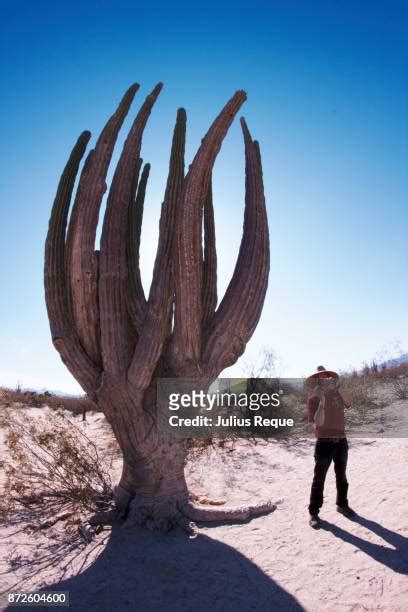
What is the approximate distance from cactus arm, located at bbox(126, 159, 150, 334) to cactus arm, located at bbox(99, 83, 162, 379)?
7 centimetres

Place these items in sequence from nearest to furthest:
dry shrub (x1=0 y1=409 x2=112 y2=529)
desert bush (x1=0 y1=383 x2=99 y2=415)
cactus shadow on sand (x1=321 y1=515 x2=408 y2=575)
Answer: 1. cactus shadow on sand (x1=321 y1=515 x2=408 y2=575)
2. dry shrub (x1=0 y1=409 x2=112 y2=529)
3. desert bush (x1=0 y1=383 x2=99 y2=415)

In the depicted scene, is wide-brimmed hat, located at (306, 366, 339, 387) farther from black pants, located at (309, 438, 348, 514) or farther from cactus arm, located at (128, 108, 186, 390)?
cactus arm, located at (128, 108, 186, 390)

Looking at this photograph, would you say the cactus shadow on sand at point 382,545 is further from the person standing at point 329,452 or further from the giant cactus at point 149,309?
the giant cactus at point 149,309

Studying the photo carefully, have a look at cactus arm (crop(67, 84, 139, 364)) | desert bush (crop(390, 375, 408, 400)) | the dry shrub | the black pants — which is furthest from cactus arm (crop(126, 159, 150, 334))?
desert bush (crop(390, 375, 408, 400))

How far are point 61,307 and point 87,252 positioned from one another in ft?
2.14

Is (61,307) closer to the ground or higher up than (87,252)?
closer to the ground

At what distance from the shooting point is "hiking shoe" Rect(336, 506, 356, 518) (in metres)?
4.12

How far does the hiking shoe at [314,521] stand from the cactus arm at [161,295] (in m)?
2.06

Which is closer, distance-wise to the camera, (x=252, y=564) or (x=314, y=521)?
(x=252, y=564)

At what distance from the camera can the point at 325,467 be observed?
4.10m

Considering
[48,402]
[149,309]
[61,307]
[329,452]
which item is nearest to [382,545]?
[329,452]

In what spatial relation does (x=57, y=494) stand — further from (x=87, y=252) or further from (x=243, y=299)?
(x=243, y=299)

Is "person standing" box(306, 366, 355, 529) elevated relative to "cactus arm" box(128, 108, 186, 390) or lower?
lower

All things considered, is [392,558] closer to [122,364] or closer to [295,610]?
[295,610]
